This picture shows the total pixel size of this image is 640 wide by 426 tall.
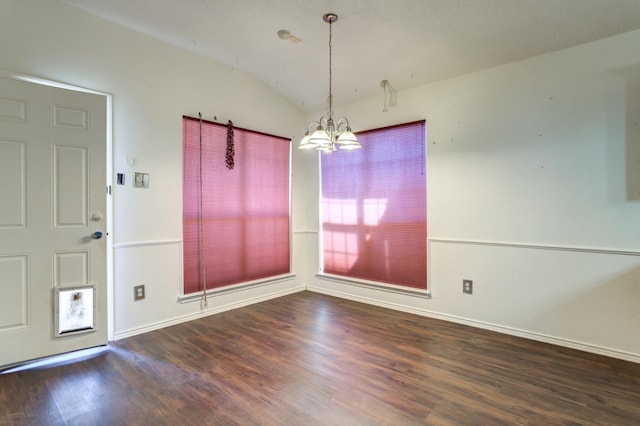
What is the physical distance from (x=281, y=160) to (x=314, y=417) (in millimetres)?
3299

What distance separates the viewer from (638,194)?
2.59 metres

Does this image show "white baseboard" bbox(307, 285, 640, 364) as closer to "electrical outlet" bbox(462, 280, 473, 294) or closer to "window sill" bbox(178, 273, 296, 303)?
"electrical outlet" bbox(462, 280, 473, 294)

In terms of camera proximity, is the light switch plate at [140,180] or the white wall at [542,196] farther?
the light switch plate at [140,180]

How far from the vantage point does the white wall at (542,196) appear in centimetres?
266

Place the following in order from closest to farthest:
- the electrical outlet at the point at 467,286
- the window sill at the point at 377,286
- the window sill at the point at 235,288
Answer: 1. the electrical outlet at the point at 467,286
2. the window sill at the point at 235,288
3. the window sill at the point at 377,286

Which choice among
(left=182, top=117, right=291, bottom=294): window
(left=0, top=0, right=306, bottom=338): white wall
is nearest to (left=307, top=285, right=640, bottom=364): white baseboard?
(left=182, top=117, right=291, bottom=294): window

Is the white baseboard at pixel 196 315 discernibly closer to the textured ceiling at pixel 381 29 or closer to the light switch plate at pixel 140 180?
the light switch plate at pixel 140 180

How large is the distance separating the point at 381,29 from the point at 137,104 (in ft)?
7.83

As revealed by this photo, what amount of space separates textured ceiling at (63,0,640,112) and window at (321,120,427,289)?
2.51ft

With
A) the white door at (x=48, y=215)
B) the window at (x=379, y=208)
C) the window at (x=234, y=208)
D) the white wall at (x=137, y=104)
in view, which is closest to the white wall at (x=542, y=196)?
the window at (x=379, y=208)

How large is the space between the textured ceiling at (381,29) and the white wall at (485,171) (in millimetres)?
188

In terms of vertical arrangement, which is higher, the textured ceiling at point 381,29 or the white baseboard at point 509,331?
the textured ceiling at point 381,29

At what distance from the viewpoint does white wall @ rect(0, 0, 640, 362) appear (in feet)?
8.73

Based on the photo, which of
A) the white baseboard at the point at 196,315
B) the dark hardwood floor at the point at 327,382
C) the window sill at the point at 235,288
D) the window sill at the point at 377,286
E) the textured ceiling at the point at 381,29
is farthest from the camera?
the window sill at the point at 377,286
